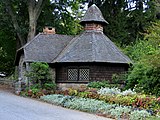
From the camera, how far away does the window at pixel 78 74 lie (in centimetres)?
2056

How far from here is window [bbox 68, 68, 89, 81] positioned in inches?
810

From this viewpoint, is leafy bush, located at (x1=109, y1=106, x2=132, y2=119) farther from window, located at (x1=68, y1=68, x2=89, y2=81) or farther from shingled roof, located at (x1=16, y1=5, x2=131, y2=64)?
window, located at (x1=68, y1=68, x2=89, y2=81)

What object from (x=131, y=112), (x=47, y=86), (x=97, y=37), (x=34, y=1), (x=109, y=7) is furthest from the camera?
(x=109, y=7)

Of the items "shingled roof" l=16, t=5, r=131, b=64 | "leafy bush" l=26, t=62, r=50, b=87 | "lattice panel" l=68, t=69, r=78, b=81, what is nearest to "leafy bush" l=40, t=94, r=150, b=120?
"leafy bush" l=26, t=62, r=50, b=87

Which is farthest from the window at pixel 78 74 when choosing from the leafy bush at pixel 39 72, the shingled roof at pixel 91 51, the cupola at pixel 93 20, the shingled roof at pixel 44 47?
the cupola at pixel 93 20

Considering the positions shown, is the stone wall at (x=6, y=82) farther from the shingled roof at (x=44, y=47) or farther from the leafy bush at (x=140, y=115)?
the leafy bush at (x=140, y=115)

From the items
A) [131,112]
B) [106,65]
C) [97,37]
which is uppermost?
[97,37]

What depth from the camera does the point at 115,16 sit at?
29531 millimetres

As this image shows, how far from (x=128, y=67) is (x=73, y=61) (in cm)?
387

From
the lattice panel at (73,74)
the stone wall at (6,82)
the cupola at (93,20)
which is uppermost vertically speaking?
the cupola at (93,20)

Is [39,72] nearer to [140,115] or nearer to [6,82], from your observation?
[6,82]

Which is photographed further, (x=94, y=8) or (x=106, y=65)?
(x=94, y=8)

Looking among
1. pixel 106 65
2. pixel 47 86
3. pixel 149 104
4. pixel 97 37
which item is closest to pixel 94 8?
pixel 97 37

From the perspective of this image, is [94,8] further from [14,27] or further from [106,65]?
[14,27]
